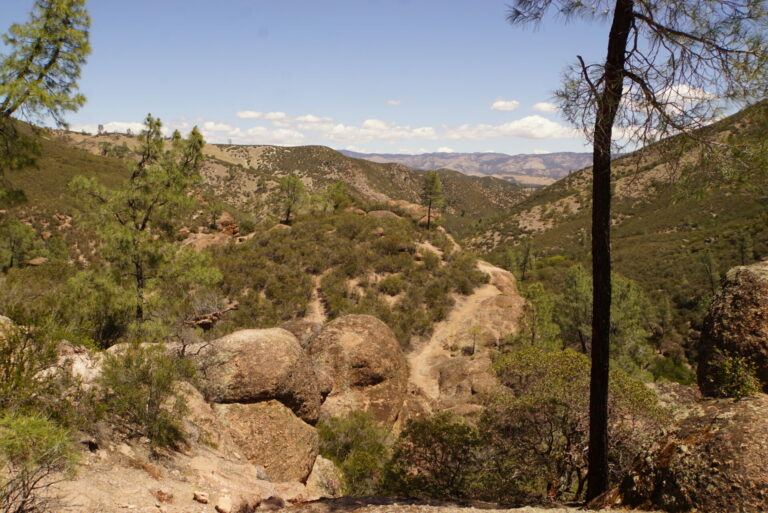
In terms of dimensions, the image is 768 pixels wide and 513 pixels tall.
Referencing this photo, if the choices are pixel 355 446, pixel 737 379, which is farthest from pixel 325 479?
pixel 737 379

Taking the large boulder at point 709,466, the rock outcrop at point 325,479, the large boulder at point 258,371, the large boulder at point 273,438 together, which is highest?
the large boulder at point 709,466

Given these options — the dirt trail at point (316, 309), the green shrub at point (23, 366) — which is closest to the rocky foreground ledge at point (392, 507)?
the green shrub at point (23, 366)

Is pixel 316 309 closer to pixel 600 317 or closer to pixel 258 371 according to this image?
pixel 258 371

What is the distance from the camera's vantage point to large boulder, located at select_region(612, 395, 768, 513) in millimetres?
4297

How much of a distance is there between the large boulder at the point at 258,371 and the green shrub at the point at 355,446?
2.87 feet

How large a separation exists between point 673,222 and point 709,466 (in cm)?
8501

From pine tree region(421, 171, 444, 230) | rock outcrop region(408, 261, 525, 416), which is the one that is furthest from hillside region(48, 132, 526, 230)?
rock outcrop region(408, 261, 525, 416)

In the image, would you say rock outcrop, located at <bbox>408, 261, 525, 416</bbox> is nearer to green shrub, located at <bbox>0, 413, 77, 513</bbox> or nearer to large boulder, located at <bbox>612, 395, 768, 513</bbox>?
large boulder, located at <bbox>612, 395, 768, 513</bbox>

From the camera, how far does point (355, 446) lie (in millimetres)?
13508

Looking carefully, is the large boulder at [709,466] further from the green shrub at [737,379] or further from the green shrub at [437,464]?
the green shrub at [437,464]

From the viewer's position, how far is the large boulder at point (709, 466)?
169 inches

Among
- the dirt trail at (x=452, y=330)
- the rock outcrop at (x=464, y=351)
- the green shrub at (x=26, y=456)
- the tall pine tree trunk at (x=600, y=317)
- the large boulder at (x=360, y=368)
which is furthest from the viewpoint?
the dirt trail at (x=452, y=330)

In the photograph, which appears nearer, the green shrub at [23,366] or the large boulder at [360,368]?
the green shrub at [23,366]

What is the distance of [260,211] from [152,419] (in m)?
80.1
